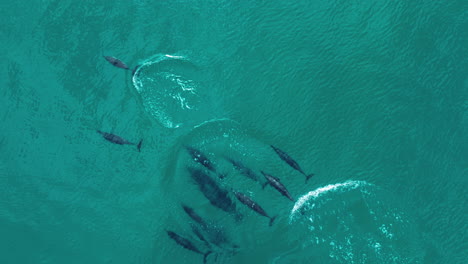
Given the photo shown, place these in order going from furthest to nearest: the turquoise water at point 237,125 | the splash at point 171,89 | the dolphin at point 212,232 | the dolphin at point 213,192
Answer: the splash at point 171,89 → the turquoise water at point 237,125 → the dolphin at point 213,192 → the dolphin at point 212,232

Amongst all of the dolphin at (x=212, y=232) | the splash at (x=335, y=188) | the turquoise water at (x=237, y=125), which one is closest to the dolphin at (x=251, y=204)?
the turquoise water at (x=237, y=125)

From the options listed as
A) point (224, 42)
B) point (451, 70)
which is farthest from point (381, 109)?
point (224, 42)

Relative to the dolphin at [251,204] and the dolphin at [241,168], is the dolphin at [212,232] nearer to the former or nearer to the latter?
the dolphin at [251,204]

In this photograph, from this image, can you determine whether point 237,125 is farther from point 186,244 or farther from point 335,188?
point 186,244

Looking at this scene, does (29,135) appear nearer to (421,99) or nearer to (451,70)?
(421,99)

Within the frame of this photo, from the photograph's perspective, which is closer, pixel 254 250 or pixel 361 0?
pixel 254 250

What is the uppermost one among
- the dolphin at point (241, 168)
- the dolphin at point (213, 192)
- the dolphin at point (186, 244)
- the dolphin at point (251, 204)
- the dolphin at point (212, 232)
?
the dolphin at point (241, 168)

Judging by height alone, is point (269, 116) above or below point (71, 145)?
above
